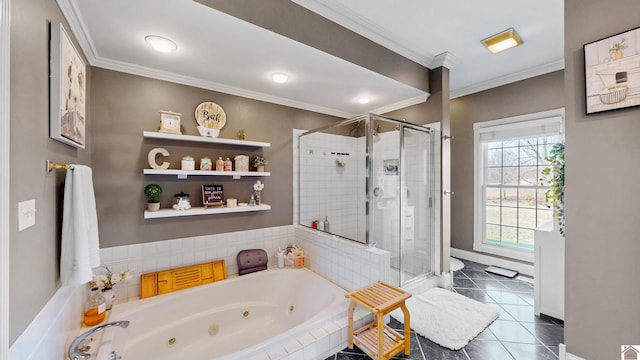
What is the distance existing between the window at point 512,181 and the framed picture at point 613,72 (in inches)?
77.2

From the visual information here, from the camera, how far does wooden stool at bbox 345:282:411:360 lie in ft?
5.39

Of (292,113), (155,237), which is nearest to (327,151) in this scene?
(292,113)

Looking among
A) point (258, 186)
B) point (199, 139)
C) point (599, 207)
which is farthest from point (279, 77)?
point (599, 207)

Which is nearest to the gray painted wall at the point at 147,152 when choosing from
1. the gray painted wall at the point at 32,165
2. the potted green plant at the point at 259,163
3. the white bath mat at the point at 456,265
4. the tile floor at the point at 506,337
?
the potted green plant at the point at 259,163

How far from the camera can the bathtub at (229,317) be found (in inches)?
70.2

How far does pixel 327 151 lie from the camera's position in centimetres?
333

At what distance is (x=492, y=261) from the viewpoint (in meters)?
3.43

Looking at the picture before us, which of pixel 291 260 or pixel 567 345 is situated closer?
pixel 567 345

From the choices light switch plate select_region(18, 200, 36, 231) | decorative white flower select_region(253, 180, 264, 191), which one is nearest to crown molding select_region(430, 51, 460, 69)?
decorative white flower select_region(253, 180, 264, 191)

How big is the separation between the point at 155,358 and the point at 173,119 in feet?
6.51

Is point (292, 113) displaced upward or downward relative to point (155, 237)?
upward

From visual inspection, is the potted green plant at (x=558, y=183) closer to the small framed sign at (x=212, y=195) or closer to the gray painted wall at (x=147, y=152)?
the gray painted wall at (x=147, y=152)

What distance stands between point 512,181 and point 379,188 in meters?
2.19

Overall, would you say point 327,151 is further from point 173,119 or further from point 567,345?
point 567,345
